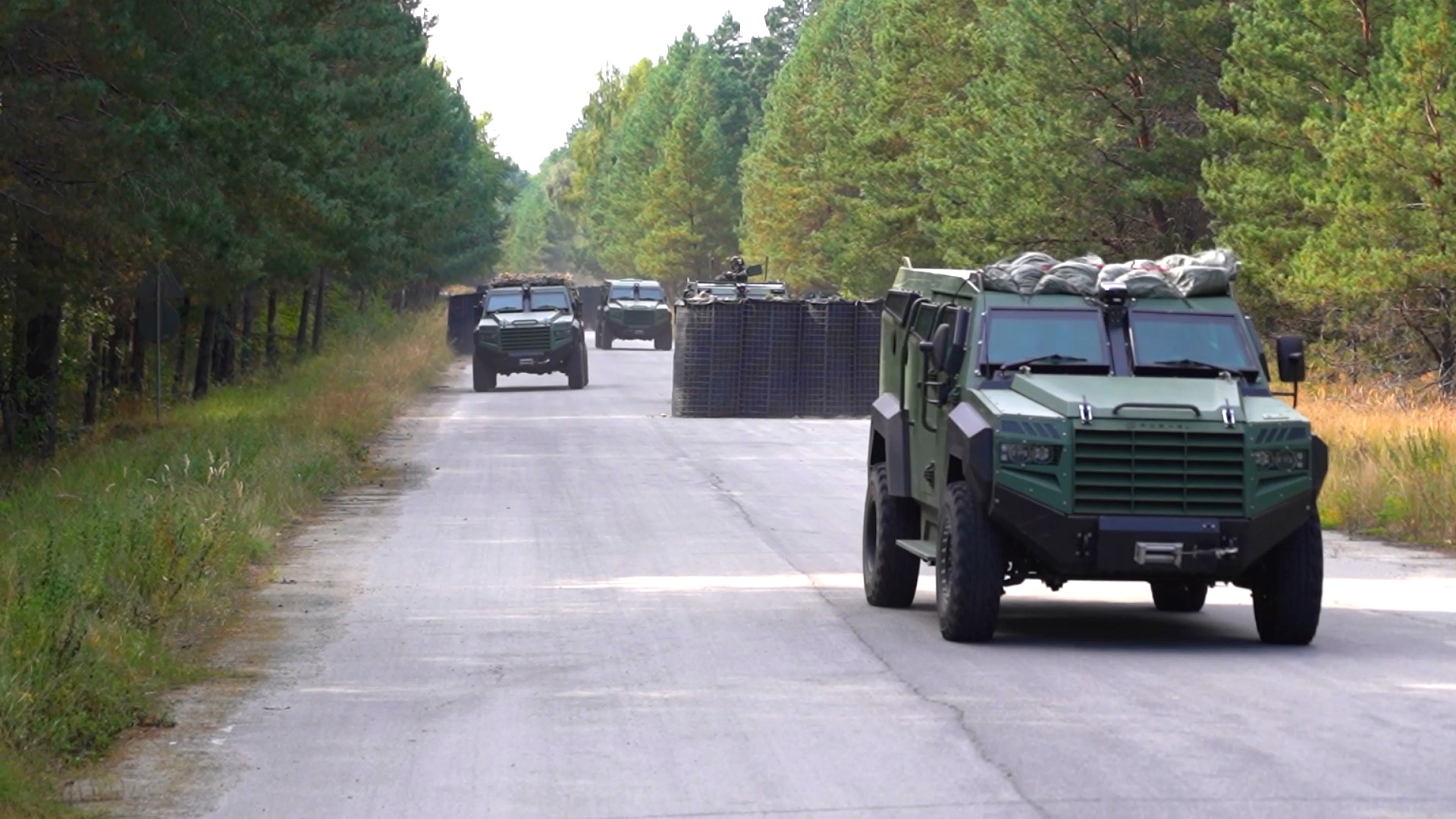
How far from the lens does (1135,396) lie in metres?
11.6

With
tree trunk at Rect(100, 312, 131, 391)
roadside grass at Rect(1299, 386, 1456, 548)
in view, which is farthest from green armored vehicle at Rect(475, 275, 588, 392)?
roadside grass at Rect(1299, 386, 1456, 548)

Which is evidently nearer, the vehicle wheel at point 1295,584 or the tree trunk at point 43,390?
the vehicle wheel at point 1295,584

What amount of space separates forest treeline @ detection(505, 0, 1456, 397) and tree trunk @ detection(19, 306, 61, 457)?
1798cm

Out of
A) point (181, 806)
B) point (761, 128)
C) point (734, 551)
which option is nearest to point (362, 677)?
point (181, 806)

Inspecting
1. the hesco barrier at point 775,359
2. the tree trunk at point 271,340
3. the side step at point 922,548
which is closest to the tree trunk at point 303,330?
the tree trunk at point 271,340

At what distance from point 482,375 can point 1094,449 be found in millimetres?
35439

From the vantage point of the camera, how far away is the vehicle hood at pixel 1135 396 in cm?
1131

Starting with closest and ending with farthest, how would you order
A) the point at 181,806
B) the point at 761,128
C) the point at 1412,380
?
the point at 181,806 < the point at 1412,380 < the point at 761,128

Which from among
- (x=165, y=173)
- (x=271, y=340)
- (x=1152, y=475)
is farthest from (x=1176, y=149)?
(x=1152, y=475)

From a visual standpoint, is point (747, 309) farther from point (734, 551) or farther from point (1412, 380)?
point (734, 551)

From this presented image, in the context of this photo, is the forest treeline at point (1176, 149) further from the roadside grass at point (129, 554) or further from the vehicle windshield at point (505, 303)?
the roadside grass at point (129, 554)

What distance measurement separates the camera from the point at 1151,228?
153ft

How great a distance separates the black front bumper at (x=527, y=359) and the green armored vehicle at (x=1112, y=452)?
32.2 m

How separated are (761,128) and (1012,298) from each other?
98.7m
